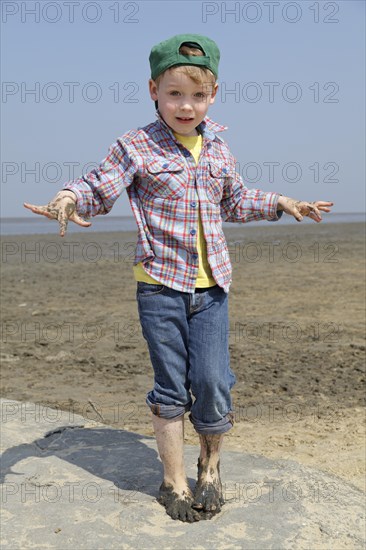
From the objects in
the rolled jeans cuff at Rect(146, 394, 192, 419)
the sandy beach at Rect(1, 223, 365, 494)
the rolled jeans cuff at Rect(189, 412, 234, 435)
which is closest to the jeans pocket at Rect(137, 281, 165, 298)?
the rolled jeans cuff at Rect(146, 394, 192, 419)

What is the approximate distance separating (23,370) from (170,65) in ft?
12.6

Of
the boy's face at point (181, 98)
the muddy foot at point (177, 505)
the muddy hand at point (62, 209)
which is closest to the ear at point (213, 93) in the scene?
the boy's face at point (181, 98)

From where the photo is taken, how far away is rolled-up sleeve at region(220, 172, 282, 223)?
10.2 feet

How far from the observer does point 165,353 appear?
2904mm

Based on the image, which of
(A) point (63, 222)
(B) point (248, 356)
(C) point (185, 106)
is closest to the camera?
(A) point (63, 222)

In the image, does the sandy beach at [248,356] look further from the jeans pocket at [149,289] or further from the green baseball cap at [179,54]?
the green baseball cap at [179,54]

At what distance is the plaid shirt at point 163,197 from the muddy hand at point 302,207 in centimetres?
32

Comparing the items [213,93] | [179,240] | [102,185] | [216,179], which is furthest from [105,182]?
[213,93]

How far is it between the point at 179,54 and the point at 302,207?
0.81 metres

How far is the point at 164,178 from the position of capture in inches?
113

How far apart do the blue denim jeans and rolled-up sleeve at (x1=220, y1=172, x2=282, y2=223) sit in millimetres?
392

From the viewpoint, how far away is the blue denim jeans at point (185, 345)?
114 inches

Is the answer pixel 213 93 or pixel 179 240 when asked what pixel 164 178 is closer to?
pixel 179 240

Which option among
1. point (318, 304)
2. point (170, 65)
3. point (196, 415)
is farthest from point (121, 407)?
point (318, 304)
